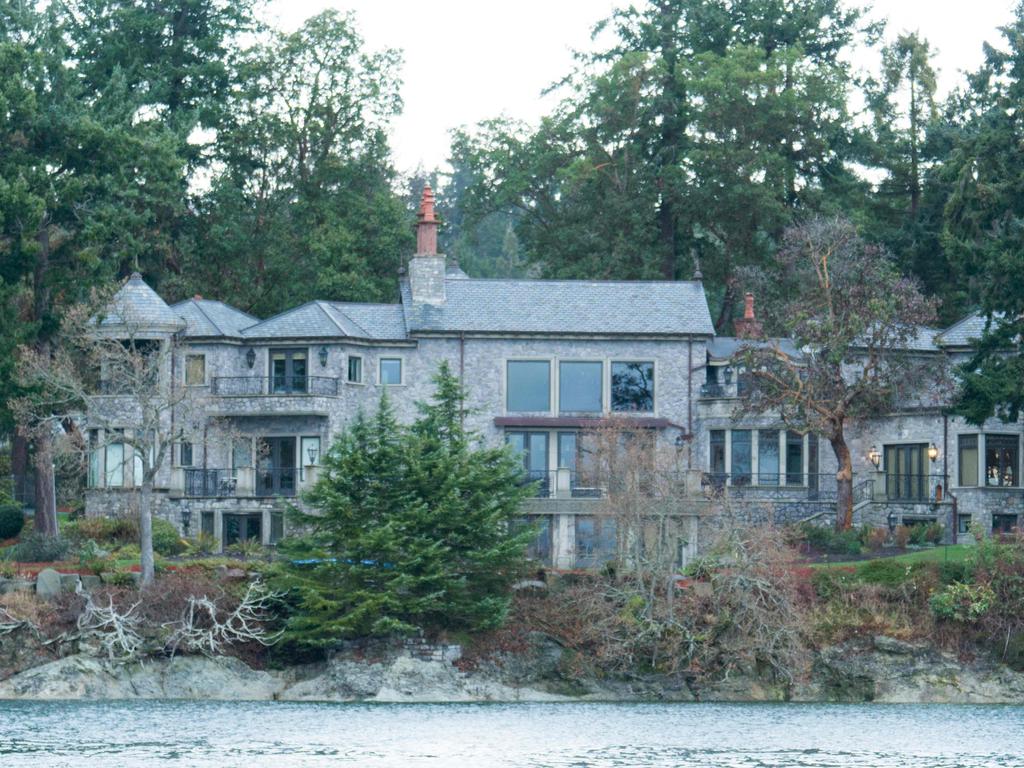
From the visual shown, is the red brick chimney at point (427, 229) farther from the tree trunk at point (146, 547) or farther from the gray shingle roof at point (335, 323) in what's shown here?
the tree trunk at point (146, 547)

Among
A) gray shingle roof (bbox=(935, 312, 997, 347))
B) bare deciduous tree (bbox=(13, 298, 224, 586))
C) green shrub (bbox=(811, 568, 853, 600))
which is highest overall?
gray shingle roof (bbox=(935, 312, 997, 347))

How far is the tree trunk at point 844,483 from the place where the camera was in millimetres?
66875

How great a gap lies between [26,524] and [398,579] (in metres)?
19.0

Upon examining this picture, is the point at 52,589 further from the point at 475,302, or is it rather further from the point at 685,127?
the point at 685,127

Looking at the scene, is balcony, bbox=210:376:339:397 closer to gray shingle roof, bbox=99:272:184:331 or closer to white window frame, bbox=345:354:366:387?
white window frame, bbox=345:354:366:387

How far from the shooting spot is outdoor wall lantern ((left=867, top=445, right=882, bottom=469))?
7050 centimetres

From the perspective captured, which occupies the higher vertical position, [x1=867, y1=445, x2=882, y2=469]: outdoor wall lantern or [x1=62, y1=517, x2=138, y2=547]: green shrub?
[x1=867, y1=445, x2=882, y2=469]: outdoor wall lantern

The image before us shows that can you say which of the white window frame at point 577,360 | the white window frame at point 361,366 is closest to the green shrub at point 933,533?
the white window frame at point 577,360

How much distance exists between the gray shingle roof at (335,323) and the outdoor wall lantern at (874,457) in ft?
53.9

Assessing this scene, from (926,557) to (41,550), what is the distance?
25960 millimetres

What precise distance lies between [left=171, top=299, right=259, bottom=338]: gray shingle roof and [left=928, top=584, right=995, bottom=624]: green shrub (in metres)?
26.3

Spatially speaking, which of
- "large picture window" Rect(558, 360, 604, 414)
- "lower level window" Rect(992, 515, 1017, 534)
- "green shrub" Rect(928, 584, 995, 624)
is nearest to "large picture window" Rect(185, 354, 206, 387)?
"large picture window" Rect(558, 360, 604, 414)

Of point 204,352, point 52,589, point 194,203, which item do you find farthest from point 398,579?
point 194,203

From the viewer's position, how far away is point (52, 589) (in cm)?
5691
